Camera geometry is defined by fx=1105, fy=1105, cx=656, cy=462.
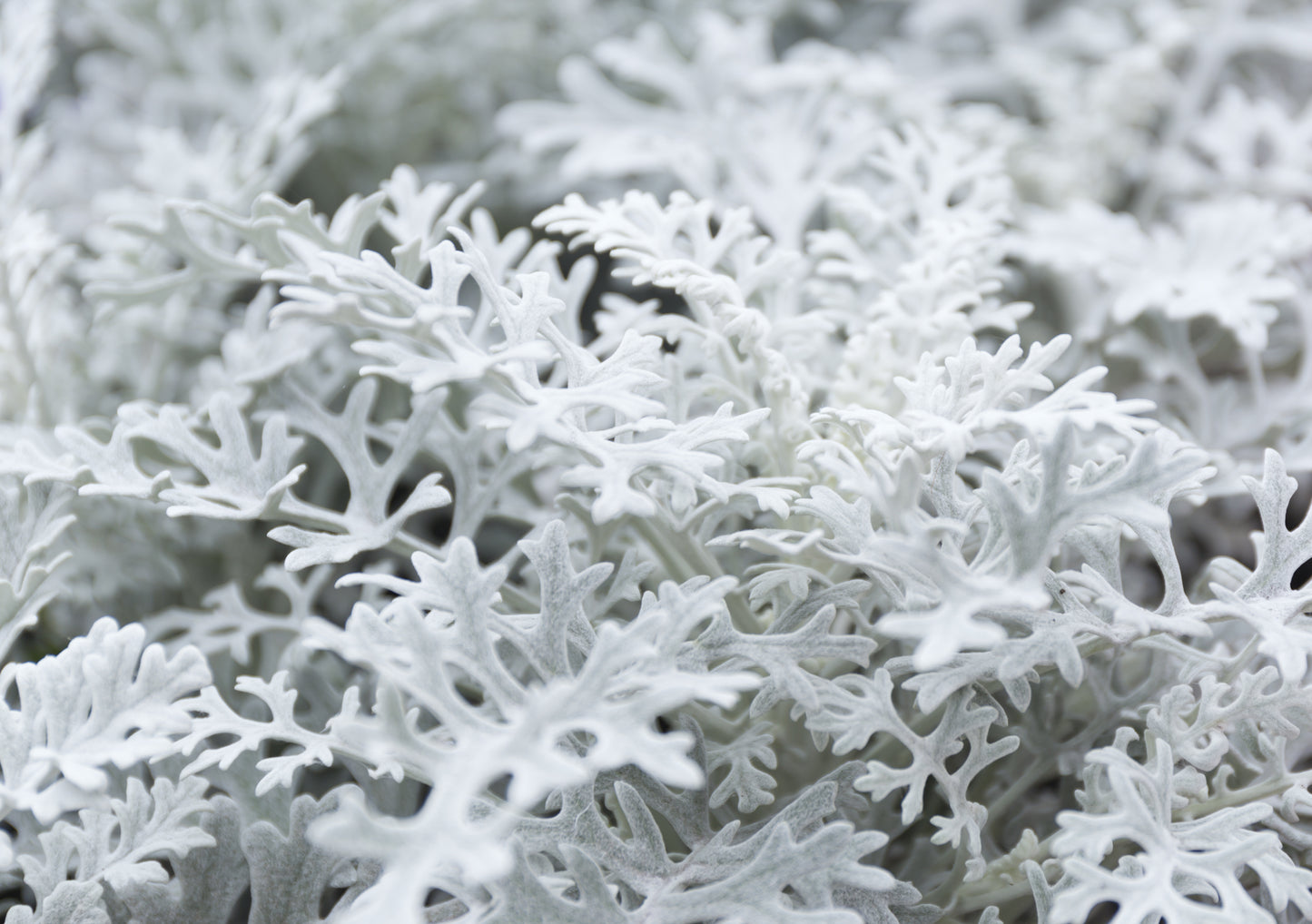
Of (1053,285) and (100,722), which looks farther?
(1053,285)

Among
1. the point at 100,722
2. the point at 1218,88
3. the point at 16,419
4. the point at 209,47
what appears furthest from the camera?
the point at 1218,88

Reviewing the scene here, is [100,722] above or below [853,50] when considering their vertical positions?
below

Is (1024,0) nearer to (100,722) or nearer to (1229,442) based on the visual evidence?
(1229,442)

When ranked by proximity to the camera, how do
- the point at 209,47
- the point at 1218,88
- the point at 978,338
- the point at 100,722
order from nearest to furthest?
the point at 100,722
the point at 978,338
the point at 209,47
the point at 1218,88

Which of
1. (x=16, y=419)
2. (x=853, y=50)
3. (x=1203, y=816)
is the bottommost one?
(x=1203, y=816)

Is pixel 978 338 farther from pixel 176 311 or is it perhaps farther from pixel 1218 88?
pixel 176 311

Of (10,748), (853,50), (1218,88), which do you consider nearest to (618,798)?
(10,748)
